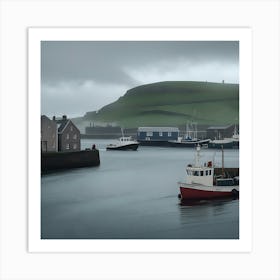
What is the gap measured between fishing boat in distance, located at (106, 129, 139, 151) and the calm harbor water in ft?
0.19

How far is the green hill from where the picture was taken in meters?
4.44

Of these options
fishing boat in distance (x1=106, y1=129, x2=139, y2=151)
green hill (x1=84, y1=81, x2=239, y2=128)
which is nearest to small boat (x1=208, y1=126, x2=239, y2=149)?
green hill (x1=84, y1=81, x2=239, y2=128)

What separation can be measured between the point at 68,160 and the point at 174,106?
1.25 metres

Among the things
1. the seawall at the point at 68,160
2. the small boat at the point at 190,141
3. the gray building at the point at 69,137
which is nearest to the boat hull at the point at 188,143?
the small boat at the point at 190,141

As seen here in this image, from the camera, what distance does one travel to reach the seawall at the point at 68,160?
4379 mm

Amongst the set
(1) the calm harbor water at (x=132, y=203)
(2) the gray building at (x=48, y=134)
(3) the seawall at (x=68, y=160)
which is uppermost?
(2) the gray building at (x=48, y=134)

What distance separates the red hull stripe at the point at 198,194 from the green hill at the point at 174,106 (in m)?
0.71

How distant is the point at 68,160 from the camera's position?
4.53 m

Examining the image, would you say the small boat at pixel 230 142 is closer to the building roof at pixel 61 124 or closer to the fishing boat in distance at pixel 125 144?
the fishing boat in distance at pixel 125 144

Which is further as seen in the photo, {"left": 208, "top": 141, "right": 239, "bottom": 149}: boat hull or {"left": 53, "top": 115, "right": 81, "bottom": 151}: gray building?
{"left": 53, "top": 115, "right": 81, "bottom": 151}: gray building

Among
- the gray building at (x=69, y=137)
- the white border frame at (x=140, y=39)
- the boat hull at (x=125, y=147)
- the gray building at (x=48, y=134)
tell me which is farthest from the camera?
the boat hull at (x=125, y=147)

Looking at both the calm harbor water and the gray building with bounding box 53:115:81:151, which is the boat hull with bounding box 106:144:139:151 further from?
the gray building with bounding box 53:115:81:151

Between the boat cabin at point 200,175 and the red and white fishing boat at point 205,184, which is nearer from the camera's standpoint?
the red and white fishing boat at point 205,184

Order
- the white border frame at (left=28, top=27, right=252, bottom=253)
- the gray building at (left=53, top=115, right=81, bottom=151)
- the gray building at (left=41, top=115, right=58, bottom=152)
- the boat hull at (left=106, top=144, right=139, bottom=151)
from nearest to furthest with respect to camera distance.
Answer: the white border frame at (left=28, top=27, right=252, bottom=253) < the gray building at (left=41, top=115, right=58, bottom=152) < the gray building at (left=53, top=115, right=81, bottom=151) < the boat hull at (left=106, top=144, right=139, bottom=151)
